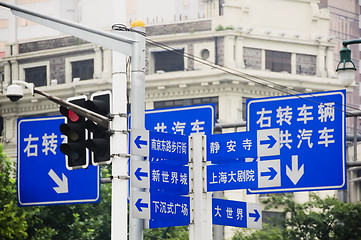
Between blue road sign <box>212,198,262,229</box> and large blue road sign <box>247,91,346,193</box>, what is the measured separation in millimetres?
4021

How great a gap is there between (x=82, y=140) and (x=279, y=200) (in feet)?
104

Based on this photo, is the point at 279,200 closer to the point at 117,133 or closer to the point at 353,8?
the point at 117,133

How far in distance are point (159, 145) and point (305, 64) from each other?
47925mm

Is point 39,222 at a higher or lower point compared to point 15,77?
lower

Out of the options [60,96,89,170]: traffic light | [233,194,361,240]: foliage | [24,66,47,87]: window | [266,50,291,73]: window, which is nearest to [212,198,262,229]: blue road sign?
[60,96,89,170]: traffic light

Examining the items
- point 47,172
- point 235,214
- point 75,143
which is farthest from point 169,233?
point 75,143

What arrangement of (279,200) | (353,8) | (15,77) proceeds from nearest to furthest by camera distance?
(279,200) < (15,77) < (353,8)

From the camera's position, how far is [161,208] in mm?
12125

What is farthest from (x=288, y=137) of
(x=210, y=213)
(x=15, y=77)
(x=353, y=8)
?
(x=353, y=8)

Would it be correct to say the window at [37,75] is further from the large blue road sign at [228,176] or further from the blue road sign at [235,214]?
the large blue road sign at [228,176]

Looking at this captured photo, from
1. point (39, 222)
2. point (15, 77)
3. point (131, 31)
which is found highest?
point (15, 77)

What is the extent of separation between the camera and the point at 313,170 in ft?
56.2

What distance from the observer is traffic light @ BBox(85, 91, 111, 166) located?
1200cm

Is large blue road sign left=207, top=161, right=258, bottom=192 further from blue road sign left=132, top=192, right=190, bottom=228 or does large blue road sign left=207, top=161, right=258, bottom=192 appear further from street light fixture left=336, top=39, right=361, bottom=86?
street light fixture left=336, top=39, right=361, bottom=86
